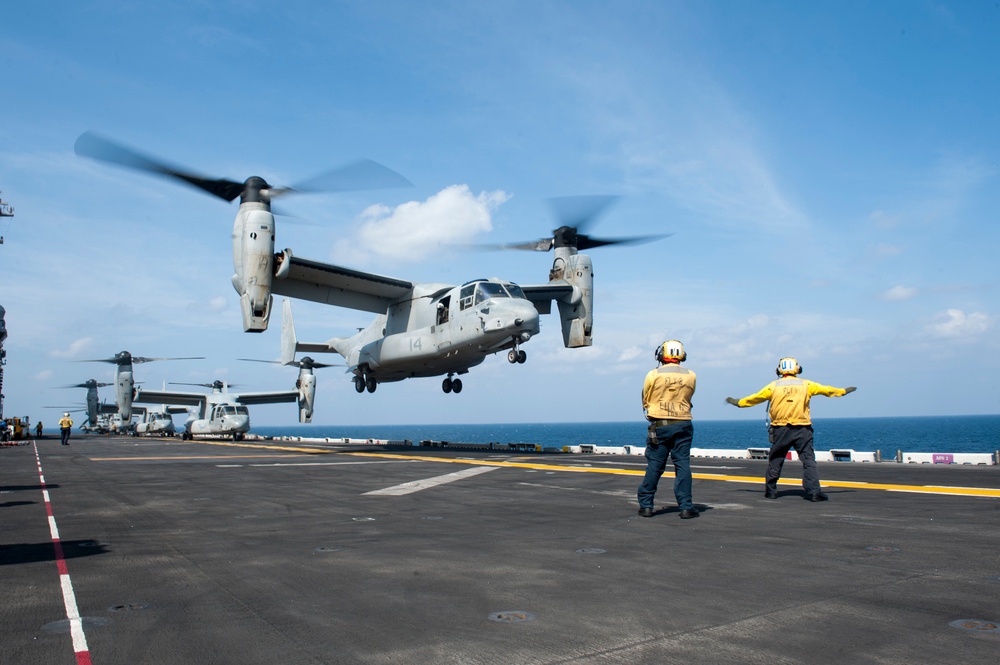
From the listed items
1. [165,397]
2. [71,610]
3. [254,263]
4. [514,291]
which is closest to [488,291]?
[514,291]

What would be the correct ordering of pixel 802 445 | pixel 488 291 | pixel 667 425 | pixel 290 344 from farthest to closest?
1. pixel 290 344
2. pixel 488 291
3. pixel 802 445
4. pixel 667 425

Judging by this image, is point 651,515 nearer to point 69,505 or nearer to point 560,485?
point 560,485

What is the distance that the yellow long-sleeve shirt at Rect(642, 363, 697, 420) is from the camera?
8.48 meters

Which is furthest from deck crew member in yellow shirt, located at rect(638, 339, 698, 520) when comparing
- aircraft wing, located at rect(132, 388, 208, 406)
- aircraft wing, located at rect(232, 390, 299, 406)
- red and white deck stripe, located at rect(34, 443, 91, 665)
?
aircraft wing, located at rect(132, 388, 208, 406)

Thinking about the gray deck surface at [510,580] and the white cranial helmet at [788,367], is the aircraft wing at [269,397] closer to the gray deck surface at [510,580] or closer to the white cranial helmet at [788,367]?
the gray deck surface at [510,580]

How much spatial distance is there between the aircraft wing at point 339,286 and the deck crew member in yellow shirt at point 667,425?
73.4 feet

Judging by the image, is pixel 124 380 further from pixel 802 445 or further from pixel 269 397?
pixel 802 445

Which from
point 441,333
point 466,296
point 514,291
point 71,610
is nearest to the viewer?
point 71,610

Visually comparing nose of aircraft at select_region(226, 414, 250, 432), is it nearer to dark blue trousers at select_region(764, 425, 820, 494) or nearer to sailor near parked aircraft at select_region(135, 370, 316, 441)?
sailor near parked aircraft at select_region(135, 370, 316, 441)

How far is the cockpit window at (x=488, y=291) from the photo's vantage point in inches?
1038

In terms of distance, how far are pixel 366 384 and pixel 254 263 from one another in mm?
10724

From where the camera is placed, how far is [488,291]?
26469 millimetres

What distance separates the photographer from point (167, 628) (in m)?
4.12

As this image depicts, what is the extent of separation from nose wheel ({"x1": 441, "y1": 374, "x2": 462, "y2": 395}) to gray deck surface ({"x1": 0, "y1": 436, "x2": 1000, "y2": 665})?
2203 cm
